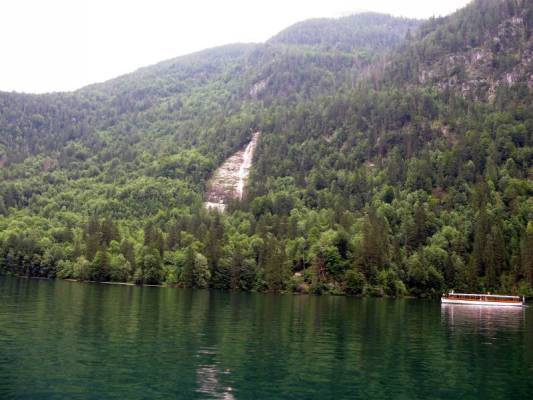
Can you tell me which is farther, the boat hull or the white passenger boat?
the white passenger boat

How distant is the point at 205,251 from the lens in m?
192

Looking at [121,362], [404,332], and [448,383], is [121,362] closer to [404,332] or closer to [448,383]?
[448,383]

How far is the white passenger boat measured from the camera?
155125 mm

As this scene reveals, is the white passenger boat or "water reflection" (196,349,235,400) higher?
"water reflection" (196,349,235,400)

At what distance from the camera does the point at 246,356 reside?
5734cm

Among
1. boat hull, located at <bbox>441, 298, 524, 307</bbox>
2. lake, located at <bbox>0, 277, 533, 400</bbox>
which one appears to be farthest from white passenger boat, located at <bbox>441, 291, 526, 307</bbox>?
lake, located at <bbox>0, 277, 533, 400</bbox>

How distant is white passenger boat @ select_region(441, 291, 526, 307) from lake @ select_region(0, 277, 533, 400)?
59.7 m

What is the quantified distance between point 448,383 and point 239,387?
17.1 m

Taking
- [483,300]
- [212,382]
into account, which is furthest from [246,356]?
[483,300]

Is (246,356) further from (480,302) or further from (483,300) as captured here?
(483,300)

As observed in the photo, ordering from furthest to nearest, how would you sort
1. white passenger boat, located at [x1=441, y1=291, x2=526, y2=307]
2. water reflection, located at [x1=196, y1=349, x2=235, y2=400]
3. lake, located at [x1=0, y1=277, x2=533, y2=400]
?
white passenger boat, located at [x1=441, y1=291, x2=526, y2=307], lake, located at [x1=0, y1=277, x2=533, y2=400], water reflection, located at [x1=196, y1=349, x2=235, y2=400]

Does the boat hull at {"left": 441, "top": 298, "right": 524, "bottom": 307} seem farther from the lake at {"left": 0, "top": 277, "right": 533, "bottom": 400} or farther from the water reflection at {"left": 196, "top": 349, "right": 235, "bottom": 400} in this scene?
the water reflection at {"left": 196, "top": 349, "right": 235, "bottom": 400}

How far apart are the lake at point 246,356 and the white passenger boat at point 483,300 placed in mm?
59731

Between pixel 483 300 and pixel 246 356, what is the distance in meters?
124
